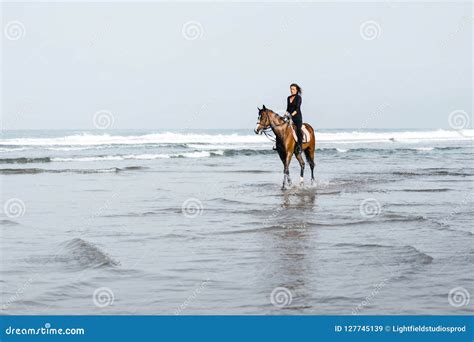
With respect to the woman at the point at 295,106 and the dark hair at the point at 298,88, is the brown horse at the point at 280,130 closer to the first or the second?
the woman at the point at 295,106

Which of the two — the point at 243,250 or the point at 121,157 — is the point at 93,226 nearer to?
the point at 243,250

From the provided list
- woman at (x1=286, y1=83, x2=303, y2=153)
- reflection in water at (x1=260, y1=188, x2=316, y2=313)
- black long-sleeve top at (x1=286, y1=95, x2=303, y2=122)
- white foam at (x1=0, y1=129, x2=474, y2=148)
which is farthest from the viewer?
white foam at (x1=0, y1=129, x2=474, y2=148)

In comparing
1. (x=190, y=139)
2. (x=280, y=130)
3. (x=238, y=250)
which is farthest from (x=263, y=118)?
(x=190, y=139)

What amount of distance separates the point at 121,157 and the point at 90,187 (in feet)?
64.1

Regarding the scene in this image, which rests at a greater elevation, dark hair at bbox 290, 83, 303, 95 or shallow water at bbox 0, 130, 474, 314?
dark hair at bbox 290, 83, 303, 95

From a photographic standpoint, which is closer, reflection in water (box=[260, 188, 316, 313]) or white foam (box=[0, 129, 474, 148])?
reflection in water (box=[260, 188, 316, 313])

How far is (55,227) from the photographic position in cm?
1110

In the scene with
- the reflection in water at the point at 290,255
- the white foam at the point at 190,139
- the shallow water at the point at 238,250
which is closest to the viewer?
the shallow water at the point at 238,250

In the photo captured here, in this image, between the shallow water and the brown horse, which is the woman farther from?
the shallow water

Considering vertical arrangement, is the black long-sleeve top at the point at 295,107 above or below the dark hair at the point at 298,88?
below

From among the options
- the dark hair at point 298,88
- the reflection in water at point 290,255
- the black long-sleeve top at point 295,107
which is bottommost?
the reflection in water at point 290,255

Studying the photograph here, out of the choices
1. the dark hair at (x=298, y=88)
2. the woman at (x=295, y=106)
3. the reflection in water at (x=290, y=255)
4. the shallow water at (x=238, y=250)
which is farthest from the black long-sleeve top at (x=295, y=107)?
the reflection in water at (x=290, y=255)

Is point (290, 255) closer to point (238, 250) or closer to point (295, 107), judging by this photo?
point (238, 250)

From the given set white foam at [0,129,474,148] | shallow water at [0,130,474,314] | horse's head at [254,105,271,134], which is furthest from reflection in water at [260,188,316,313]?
white foam at [0,129,474,148]
